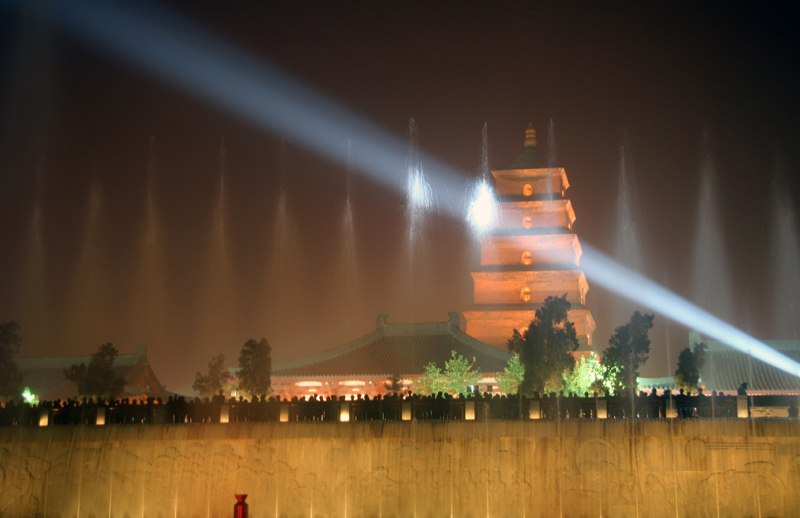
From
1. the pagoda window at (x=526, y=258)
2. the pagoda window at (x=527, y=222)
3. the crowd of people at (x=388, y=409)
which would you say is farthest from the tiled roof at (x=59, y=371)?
the crowd of people at (x=388, y=409)

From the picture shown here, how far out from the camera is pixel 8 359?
35.9 meters

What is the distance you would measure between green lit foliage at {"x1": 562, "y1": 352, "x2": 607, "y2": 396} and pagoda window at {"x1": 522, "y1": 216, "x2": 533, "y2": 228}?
870cm

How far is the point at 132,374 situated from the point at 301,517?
31.5 m

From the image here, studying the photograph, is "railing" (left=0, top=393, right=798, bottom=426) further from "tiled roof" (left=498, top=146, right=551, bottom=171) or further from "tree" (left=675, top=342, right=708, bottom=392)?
"tiled roof" (left=498, top=146, right=551, bottom=171)

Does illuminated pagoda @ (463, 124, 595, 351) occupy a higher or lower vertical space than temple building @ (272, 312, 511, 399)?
higher

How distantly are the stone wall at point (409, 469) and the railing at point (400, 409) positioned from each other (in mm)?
1177

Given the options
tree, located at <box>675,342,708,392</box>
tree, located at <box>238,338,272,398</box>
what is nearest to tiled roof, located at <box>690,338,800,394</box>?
tree, located at <box>675,342,708,392</box>

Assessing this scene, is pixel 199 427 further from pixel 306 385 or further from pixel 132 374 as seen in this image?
pixel 132 374

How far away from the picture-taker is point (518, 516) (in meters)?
17.8

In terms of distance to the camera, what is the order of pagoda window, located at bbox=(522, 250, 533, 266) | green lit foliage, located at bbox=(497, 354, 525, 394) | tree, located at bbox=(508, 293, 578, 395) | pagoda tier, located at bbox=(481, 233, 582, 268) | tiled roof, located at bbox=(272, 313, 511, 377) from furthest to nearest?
1. pagoda window, located at bbox=(522, 250, 533, 266)
2. pagoda tier, located at bbox=(481, 233, 582, 268)
3. tiled roof, located at bbox=(272, 313, 511, 377)
4. green lit foliage, located at bbox=(497, 354, 525, 394)
5. tree, located at bbox=(508, 293, 578, 395)

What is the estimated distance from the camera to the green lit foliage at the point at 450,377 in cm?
3866

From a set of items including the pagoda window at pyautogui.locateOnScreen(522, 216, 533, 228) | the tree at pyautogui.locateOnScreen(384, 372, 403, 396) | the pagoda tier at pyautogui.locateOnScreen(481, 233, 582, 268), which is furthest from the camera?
the pagoda window at pyautogui.locateOnScreen(522, 216, 533, 228)

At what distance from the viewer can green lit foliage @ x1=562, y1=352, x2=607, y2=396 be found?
31677mm

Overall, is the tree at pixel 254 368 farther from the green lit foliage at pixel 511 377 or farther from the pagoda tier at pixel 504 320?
the pagoda tier at pixel 504 320
